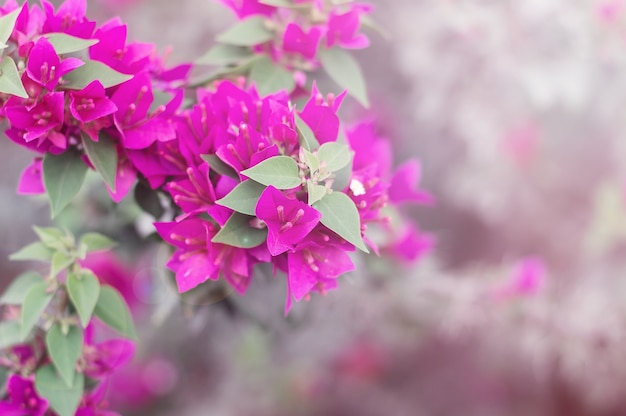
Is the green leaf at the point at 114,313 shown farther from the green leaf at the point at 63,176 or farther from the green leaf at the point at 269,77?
the green leaf at the point at 269,77

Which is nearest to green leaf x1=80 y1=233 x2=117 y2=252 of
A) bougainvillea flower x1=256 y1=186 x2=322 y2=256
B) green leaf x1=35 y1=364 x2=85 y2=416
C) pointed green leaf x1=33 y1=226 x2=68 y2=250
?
pointed green leaf x1=33 y1=226 x2=68 y2=250

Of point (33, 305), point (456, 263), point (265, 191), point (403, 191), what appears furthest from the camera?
point (456, 263)

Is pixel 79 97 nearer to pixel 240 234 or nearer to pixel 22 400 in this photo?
pixel 240 234

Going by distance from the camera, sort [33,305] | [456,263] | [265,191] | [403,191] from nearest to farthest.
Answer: [265,191] < [33,305] < [403,191] < [456,263]

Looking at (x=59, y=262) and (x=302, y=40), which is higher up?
(x=302, y=40)

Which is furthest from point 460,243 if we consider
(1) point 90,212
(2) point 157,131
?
(2) point 157,131

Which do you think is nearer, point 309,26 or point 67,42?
point 67,42

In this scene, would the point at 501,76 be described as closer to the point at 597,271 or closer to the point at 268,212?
the point at 597,271

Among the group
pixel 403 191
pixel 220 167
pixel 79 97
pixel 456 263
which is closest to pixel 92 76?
pixel 79 97
